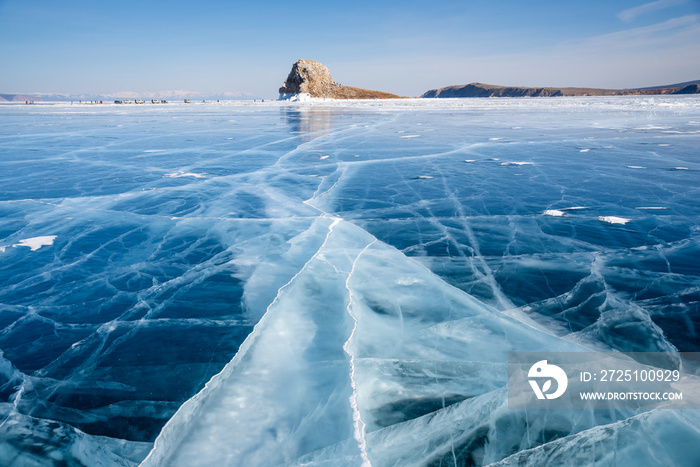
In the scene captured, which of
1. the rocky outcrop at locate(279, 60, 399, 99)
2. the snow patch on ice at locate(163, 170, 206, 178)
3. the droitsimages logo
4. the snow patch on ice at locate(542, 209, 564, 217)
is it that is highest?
the rocky outcrop at locate(279, 60, 399, 99)

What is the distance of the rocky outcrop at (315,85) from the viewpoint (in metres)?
97.1

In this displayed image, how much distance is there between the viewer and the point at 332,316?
2.77m

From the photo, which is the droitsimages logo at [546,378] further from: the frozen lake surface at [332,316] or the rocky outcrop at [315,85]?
the rocky outcrop at [315,85]

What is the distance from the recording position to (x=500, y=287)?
3.11m

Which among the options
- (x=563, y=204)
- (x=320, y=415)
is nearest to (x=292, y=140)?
(x=563, y=204)

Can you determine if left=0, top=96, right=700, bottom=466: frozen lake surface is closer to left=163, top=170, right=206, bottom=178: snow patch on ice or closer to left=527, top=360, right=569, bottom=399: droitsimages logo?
left=527, top=360, right=569, bottom=399: droitsimages logo

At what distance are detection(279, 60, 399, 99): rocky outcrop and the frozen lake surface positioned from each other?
312ft

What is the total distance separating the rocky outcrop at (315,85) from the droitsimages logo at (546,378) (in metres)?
98.3

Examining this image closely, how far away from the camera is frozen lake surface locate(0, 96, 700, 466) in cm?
179

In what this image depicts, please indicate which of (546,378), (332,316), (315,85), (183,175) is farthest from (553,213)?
(315,85)

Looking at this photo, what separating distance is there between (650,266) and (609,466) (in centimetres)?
241

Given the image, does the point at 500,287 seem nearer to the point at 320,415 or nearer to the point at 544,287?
the point at 544,287

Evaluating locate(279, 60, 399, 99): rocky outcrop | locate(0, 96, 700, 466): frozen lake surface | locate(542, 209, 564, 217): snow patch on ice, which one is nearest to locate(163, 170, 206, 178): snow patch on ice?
locate(0, 96, 700, 466): frozen lake surface

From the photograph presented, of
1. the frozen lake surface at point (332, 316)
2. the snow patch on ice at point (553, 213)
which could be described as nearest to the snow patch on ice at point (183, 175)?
the frozen lake surface at point (332, 316)
